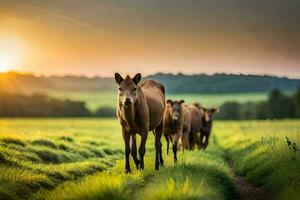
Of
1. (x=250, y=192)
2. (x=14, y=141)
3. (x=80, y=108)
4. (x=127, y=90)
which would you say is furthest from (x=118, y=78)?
(x=80, y=108)

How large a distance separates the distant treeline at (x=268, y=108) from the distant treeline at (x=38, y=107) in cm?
2807

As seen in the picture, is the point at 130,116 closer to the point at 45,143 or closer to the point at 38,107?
the point at 45,143

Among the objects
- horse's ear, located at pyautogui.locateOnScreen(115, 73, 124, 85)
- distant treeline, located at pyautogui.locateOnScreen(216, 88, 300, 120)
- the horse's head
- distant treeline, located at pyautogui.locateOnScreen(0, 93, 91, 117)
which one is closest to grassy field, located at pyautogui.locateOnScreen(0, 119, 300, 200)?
the horse's head

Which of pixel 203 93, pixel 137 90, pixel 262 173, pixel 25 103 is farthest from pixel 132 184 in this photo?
pixel 203 93

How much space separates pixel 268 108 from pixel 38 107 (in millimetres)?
36725

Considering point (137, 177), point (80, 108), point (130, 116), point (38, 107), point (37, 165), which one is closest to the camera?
point (137, 177)

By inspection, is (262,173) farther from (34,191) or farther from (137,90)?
(34,191)

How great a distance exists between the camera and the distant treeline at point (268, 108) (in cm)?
7314

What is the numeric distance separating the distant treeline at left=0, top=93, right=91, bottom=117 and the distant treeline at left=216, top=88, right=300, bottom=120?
28070mm

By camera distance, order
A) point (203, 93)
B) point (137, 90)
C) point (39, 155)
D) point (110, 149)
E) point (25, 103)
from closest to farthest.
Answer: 1. point (137, 90)
2. point (39, 155)
3. point (110, 149)
4. point (25, 103)
5. point (203, 93)

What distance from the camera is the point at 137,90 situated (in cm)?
1641

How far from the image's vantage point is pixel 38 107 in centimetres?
7769

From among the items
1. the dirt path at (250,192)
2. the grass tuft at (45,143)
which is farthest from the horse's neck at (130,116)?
the grass tuft at (45,143)

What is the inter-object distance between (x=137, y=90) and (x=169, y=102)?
691 cm
